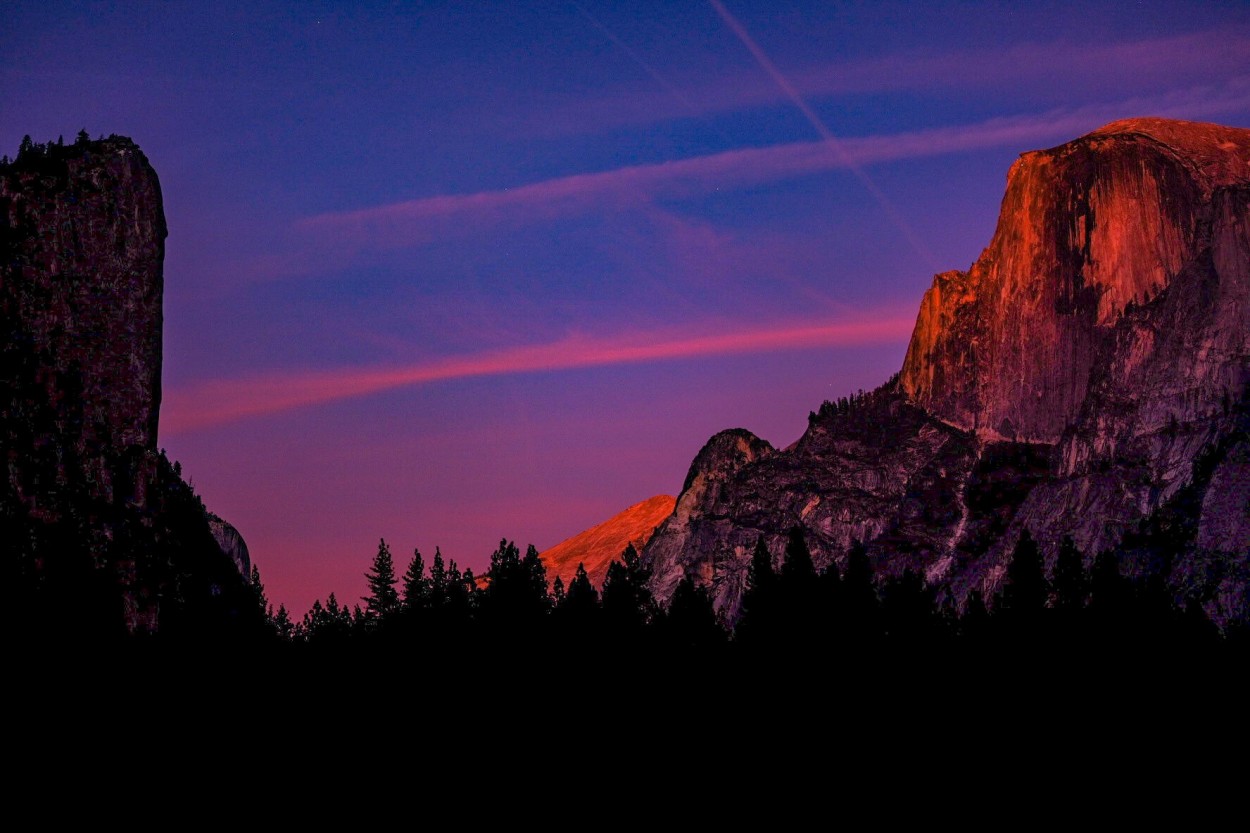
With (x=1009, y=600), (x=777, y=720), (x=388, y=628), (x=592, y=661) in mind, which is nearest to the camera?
(x=777, y=720)

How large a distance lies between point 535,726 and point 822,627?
2279 centimetres

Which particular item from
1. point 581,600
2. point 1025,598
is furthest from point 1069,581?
point 581,600

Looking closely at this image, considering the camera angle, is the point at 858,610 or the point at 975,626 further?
the point at 858,610

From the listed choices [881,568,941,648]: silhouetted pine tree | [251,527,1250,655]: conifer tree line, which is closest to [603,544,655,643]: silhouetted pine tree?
[251,527,1250,655]: conifer tree line

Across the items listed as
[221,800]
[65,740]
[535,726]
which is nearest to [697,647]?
[535,726]

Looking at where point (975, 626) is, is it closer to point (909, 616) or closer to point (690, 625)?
point (909, 616)

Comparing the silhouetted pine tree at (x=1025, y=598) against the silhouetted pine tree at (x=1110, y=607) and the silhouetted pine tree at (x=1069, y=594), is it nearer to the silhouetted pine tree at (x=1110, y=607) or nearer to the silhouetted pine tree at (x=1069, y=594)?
the silhouetted pine tree at (x=1069, y=594)

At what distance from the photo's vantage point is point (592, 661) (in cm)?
11650

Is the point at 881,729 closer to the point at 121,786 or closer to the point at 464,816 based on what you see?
the point at 464,816

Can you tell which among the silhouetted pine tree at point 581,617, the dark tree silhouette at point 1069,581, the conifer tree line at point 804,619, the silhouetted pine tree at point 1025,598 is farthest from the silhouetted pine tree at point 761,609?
the dark tree silhouette at point 1069,581

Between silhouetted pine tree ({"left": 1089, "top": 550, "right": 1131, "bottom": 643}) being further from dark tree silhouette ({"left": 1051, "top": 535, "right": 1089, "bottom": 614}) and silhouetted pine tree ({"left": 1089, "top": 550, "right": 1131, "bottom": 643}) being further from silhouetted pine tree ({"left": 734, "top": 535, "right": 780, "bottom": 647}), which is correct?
silhouetted pine tree ({"left": 734, "top": 535, "right": 780, "bottom": 647})

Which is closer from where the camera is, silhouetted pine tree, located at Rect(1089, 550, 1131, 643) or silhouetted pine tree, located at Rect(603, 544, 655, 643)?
silhouetted pine tree, located at Rect(1089, 550, 1131, 643)

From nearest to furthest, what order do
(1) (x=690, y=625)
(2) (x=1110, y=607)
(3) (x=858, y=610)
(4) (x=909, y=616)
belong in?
(2) (x=1110, y=607) < (1) (x=690, y=625) < (4) (x=909, y=616) < (3) (x=858, y=610)

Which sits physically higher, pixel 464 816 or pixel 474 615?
pixel 474 615
